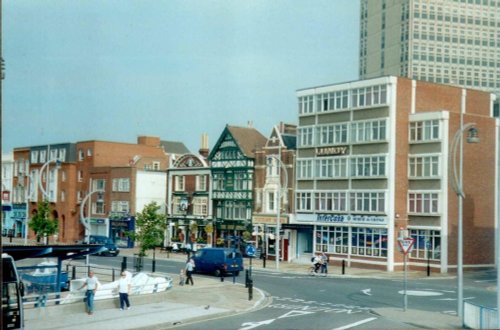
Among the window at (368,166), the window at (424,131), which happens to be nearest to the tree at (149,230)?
the window at (368,166)

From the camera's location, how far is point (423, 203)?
57469 mm

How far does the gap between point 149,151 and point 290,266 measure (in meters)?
44.5

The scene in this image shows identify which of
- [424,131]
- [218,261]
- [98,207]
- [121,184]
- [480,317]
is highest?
[424,131]

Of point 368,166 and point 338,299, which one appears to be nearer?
point 338,299

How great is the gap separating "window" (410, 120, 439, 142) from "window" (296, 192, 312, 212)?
443 inches

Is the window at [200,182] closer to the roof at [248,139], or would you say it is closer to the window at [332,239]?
the roof at [248,139]

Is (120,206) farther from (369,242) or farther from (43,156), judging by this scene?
(369,242)

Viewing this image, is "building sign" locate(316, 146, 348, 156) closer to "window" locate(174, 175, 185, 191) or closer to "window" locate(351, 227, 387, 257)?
"window" locate(351, 227, 387, 257)

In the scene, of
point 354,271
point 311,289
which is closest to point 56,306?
point 311,289

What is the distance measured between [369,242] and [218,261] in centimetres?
1622

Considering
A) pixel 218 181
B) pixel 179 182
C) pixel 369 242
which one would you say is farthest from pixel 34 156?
pixel 369 242

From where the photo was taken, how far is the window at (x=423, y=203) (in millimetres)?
56469

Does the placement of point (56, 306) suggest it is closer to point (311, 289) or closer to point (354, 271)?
point (311, 289)

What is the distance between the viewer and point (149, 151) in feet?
330
